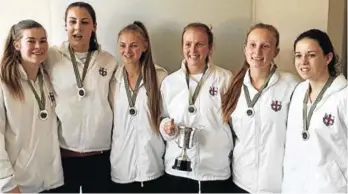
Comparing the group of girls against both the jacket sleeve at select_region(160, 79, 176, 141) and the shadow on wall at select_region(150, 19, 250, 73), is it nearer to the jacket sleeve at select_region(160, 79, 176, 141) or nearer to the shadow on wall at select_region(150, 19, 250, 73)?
the jacket sleeve at select_region(160, 79, 176, 141)

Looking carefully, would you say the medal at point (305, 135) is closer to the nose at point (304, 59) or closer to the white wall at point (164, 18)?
the nose at point (304, 59)

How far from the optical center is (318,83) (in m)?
2.32

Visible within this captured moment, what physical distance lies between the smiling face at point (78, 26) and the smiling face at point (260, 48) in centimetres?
88

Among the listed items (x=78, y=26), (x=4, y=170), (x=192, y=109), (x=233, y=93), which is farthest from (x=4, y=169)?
(x=233, y=93)

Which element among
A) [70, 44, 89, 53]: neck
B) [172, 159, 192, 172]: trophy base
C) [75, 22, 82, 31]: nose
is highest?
[75, 22, 82, 31]: nose

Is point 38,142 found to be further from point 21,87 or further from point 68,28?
point 68,28

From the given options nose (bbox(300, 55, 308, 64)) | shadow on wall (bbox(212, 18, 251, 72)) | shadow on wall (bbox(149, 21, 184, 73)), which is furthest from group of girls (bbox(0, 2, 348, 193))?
shadow on wall (bbox(212, 18, 251, 72))

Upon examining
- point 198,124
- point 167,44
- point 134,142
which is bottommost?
point 134,142

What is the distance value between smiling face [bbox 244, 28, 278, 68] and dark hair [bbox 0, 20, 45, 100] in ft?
3.62

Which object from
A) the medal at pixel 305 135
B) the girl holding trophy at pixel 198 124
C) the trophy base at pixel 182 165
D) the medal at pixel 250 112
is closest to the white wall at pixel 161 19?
the girl holding trophy at pixel 198 124

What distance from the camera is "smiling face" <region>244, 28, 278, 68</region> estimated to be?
244 cm

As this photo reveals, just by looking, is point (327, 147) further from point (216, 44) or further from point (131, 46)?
point (131, 46)

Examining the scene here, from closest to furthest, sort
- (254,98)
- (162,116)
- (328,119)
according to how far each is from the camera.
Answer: (328,119)
(254,98)
(162,116)

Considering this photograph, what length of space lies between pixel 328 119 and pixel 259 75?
431mm
